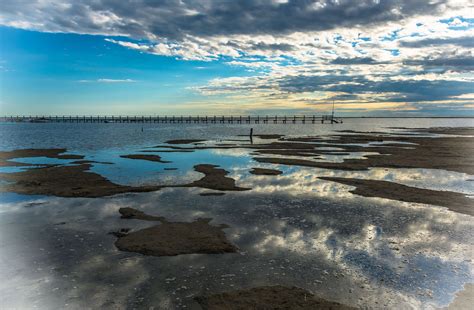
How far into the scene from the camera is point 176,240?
34.2 feet

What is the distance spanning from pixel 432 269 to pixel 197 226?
731cm

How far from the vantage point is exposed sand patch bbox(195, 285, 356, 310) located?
6.79 meters

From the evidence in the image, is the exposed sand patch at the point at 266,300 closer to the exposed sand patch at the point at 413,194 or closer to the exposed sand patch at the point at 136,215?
the exposed sand patch at the point at 136,215

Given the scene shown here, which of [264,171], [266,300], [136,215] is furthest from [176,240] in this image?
[264,171]

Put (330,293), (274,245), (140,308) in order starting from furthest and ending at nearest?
1. (274,245)
2. (330,293)
3. (140,308)

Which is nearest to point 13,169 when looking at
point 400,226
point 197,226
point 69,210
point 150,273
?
point 69,210

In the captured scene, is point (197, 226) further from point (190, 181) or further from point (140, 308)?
point (190, 181)

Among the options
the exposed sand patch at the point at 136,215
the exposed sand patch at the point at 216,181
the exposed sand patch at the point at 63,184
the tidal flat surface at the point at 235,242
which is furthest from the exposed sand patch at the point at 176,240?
the exposed sand patch at the point at 63,184

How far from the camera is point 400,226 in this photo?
1184 centimetres

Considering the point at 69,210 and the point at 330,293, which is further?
the point at 69,210

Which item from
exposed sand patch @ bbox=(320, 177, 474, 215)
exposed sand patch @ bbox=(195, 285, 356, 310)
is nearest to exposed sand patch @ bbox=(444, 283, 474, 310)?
exposed sand patch @ bbox=(195, 285, 356, 310)

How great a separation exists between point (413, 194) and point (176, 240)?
12.4 m

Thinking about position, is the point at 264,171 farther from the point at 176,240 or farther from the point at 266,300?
the point at 266,300

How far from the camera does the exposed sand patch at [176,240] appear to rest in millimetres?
9695
